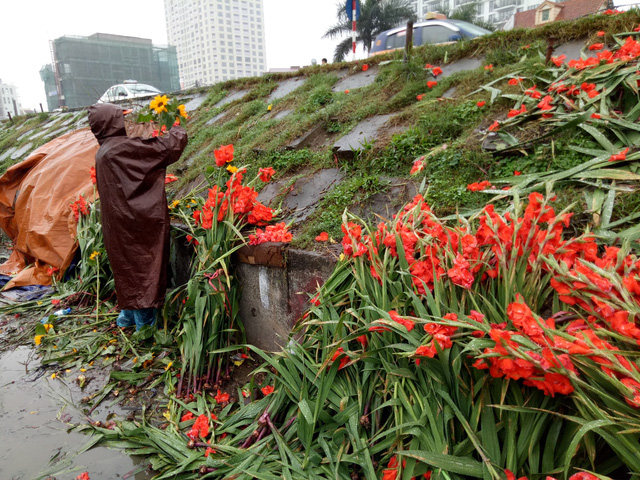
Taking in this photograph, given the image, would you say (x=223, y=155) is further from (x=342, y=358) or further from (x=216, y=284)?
(x=342, y=358)

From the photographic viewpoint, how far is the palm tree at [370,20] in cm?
2219

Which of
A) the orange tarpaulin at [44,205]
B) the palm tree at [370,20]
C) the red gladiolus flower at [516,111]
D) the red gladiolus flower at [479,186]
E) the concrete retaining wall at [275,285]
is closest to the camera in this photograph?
the red gladiolus flower at [479,186]

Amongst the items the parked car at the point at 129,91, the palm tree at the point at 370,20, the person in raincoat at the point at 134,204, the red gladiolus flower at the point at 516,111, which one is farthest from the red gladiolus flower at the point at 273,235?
the palm tree at the point at 370,20

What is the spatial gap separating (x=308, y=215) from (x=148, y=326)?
153cm

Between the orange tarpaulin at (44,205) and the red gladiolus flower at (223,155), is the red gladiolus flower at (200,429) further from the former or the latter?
the orange tarpaulin at (44,205)

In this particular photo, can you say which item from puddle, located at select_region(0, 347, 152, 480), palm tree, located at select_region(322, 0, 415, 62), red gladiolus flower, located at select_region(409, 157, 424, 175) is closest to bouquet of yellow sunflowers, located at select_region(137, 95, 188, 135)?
red gladiolus flower, located at select_region(409, 157, 424, 175)

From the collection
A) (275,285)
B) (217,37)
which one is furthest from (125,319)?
(217,37)

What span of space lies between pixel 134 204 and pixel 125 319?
0.99m

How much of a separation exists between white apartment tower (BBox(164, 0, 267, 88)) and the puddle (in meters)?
112

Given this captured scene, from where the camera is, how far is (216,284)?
266cm

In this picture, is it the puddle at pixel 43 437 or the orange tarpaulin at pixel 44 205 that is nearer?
the puddle at pixel 43 437

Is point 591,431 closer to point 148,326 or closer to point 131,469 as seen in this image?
point 131,469

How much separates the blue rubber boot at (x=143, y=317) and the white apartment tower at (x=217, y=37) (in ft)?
367

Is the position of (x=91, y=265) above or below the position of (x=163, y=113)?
below
